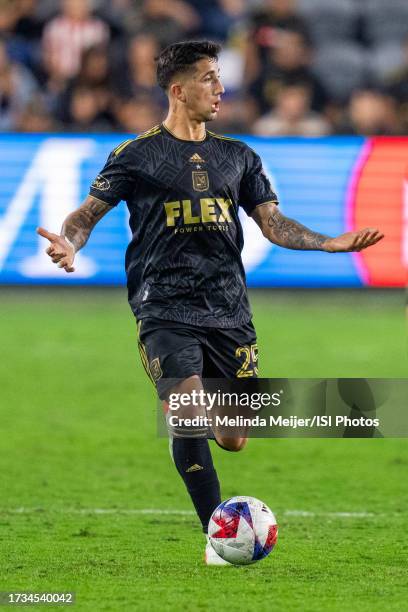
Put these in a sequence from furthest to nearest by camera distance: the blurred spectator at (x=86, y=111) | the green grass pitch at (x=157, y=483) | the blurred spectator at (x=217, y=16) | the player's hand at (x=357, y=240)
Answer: the blurred spectator at (x=217, y=16), the blurred spectator at (x=86, y=111), the player's hand at (x=357, y=240), the green grass pitch at (x=157, y=483)

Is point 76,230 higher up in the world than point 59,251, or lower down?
higher up

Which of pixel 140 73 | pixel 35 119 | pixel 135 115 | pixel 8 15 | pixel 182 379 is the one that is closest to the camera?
pixel 182 379

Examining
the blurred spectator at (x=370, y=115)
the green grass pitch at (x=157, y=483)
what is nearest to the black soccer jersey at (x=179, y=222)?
the green grass pitch at (x=157, y=483)

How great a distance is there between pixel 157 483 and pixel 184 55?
2.88m

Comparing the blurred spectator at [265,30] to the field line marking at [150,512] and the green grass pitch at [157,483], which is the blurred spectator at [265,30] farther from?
the field line marking at [150,512]

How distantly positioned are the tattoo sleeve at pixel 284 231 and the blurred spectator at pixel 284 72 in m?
9.77

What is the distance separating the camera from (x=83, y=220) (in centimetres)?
579

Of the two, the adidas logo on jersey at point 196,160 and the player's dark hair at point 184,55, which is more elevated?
the player's dark hair at point 184,55

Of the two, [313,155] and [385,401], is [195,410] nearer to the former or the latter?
[385,401]

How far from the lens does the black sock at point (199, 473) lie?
223 inches

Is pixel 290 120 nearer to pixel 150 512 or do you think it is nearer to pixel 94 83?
pixel 94 83

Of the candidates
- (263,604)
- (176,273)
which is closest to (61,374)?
(176,273)

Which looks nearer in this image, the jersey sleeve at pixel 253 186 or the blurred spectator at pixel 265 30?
the jersey sleeve at pixel 253 186

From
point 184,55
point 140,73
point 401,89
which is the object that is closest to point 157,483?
point 184,55
